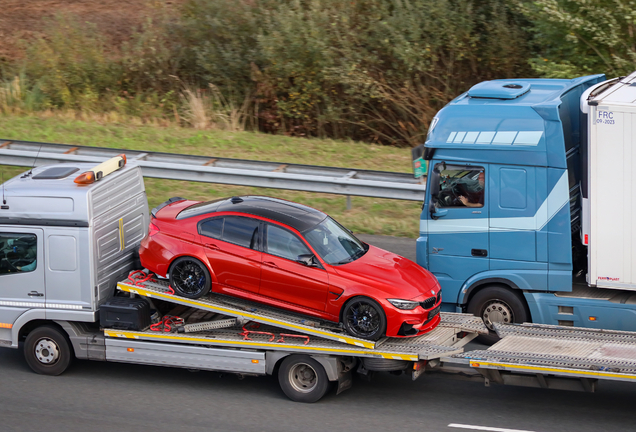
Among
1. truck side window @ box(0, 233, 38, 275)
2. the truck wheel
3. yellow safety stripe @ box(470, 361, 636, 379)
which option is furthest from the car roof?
yellow safety stripe @ box(470, 361, 636, 379)

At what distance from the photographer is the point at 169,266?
29.9 feet

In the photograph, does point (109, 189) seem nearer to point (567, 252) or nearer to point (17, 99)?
point (567, 252)

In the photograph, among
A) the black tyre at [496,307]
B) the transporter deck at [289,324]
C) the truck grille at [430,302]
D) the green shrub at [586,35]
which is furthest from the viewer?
the green shrub at [586,35]

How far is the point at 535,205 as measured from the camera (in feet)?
31.4

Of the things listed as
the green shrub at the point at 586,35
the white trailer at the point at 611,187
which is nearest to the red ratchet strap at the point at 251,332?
the white trailer at the point at 611,187

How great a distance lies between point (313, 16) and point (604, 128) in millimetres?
13466

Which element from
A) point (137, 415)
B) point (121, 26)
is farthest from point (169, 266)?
point (121, 26)

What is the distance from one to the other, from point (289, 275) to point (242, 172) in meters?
6.00

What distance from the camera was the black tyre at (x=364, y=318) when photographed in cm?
848

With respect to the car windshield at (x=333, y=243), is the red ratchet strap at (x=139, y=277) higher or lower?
lower

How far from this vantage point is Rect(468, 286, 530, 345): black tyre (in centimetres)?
999

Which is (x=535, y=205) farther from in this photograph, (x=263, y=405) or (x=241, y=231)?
(x=263, y=405)

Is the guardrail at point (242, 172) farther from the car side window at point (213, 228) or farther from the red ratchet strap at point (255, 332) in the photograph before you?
the red ratchet strap at point (255, 332)

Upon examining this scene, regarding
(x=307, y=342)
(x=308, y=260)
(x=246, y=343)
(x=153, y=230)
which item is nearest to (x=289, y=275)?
(x=308, y=260)
